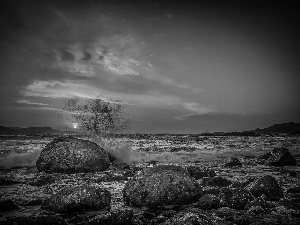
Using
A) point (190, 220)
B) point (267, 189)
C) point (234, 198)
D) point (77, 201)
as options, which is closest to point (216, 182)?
point (267, 189)

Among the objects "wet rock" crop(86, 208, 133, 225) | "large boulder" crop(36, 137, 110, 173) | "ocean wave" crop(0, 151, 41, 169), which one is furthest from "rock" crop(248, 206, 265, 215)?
"ocean wave" crop(0, 151, 41, 169)

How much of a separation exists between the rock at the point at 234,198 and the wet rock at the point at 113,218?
1.80m

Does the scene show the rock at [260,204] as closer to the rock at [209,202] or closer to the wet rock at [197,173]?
the rock at [209,202]

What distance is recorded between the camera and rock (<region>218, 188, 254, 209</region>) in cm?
425

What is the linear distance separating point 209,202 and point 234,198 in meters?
0.47

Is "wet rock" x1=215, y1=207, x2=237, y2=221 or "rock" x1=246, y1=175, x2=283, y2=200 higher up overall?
"rock" x1=246, y1=175, x2=283, y2=200

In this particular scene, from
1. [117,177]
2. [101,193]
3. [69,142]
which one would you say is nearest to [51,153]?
[69,142]

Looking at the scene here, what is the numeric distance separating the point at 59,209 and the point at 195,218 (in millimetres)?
2381

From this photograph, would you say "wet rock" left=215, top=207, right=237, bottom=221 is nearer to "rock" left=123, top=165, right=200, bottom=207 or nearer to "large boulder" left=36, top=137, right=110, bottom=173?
"rock" left=123, top=165, right=200, bottom=207

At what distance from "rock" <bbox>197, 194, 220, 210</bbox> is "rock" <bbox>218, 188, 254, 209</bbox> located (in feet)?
0.30

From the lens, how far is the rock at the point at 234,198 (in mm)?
4246

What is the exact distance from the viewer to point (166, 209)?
434 cm

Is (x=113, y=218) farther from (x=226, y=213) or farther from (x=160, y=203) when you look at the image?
(x=226, y=213)

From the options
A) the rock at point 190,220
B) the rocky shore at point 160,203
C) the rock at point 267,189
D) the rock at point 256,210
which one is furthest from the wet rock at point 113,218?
the rock at point 267,189
